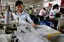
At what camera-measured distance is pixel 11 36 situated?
0.96 metres

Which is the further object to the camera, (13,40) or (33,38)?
(13,40)

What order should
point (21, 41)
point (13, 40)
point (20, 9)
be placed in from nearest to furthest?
point (21, 41) < point (13, 40) < point (20, 9)

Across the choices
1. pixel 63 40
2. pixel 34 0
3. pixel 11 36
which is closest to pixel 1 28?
pixel 11 36

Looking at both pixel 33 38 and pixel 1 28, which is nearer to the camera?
pixel 33 38

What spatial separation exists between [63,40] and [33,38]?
268 millimetres

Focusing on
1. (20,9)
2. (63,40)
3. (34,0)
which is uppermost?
(34,0)

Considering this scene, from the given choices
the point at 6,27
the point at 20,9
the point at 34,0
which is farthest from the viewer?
the point at 34,0

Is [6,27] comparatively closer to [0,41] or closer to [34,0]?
[0,41]

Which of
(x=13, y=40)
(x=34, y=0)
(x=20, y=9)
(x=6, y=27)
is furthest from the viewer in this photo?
(x=34, y=0)

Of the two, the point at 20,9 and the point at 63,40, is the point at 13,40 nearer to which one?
the point at 63,40

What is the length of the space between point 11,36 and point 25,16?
4.71ft

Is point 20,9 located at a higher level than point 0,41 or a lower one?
higher

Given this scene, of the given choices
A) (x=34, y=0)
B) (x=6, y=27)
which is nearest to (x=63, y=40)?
(x=6, y=27)

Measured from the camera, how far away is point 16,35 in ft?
2.89
